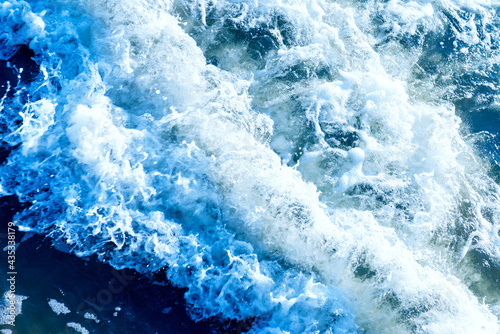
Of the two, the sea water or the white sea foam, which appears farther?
the sea water

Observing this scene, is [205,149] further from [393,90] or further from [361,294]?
[393,90]

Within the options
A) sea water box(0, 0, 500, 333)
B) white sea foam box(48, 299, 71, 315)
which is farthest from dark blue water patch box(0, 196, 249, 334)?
sea water box(0, 0, 500, 333)

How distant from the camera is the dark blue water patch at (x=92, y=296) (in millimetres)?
5309

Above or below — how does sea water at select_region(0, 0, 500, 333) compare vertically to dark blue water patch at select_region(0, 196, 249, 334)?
above

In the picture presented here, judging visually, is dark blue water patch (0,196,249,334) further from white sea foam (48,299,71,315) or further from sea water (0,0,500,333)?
sea water (0,0,500,333)

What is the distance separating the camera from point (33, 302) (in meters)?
5.35

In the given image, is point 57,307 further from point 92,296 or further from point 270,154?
point 270,154

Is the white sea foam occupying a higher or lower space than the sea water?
lower

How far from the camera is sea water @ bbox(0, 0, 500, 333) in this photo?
5.93m

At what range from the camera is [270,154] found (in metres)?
7.04

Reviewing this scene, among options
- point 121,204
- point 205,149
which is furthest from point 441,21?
point 121,204

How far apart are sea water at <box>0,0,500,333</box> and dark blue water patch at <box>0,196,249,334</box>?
0.18 meters

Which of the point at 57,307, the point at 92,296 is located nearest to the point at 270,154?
the point at 92,296

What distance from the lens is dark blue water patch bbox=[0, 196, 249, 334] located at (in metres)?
5.31
